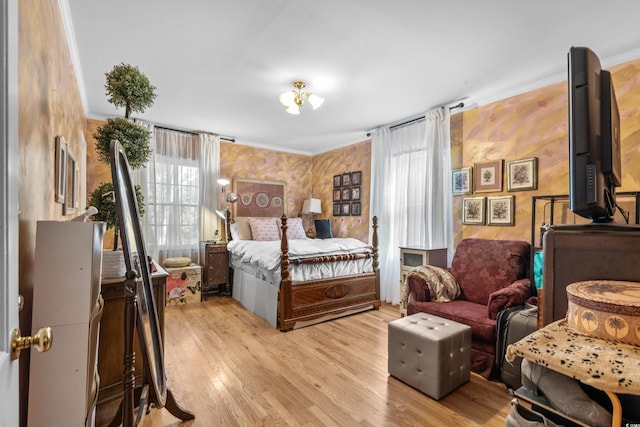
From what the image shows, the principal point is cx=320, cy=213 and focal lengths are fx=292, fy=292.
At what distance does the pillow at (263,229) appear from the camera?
4808mm

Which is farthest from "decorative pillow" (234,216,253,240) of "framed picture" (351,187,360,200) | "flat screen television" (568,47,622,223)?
"flat screen television" (568,47,622,223)

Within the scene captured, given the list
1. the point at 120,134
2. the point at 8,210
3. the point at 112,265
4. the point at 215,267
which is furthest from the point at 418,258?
the point at 8,210

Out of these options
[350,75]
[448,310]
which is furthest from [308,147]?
[448,310]

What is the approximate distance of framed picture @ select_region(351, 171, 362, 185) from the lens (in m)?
5.09

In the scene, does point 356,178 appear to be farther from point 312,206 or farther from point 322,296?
point 322,296

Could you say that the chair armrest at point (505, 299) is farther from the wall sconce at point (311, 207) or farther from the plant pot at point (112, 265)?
→ the wall sconce at point (311, 207)

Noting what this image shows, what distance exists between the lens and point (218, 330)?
317cm

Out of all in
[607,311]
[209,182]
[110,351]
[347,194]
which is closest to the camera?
[607,311]

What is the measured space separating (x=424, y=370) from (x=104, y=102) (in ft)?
14.4

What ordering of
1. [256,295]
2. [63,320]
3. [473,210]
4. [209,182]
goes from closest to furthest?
[63,320] → [473,210] → [256,295] → [209,182]

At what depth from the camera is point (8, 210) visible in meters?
0.60

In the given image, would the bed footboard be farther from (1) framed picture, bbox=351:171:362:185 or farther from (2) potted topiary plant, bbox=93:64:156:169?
(2) potted topiary plant, bbox=93:64:156:169

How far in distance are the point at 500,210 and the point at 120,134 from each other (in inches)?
139

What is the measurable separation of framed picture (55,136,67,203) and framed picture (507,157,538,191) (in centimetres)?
385
